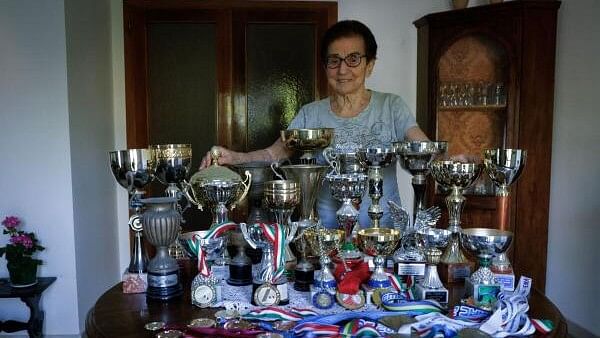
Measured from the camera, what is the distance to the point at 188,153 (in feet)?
4.87

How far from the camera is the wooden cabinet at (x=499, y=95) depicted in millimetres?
2703

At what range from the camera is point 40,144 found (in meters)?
2.47

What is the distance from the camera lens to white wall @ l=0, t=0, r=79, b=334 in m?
2.43

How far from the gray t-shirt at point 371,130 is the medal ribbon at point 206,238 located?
1.84ft

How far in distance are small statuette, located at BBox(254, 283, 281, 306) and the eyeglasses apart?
1.01 metres

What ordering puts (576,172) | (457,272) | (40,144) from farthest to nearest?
(576,172) → (40,144) → (457,272)

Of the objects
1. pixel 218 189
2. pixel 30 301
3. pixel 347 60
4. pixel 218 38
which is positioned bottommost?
pixel 30 301

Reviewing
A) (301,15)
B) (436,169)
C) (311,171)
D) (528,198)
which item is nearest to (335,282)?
(311,171)

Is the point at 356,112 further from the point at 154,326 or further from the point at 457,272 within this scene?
the point at 154,326

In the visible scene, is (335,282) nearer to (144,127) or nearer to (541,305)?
(541,305)

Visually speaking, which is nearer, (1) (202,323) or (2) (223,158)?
(1) (202,323)

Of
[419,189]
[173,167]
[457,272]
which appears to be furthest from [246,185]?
[457,272]

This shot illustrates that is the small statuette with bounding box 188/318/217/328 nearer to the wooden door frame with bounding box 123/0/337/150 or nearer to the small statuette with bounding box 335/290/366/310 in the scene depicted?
the small statuette with bounding box 335/290/366/310

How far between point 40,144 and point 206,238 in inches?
65.6
